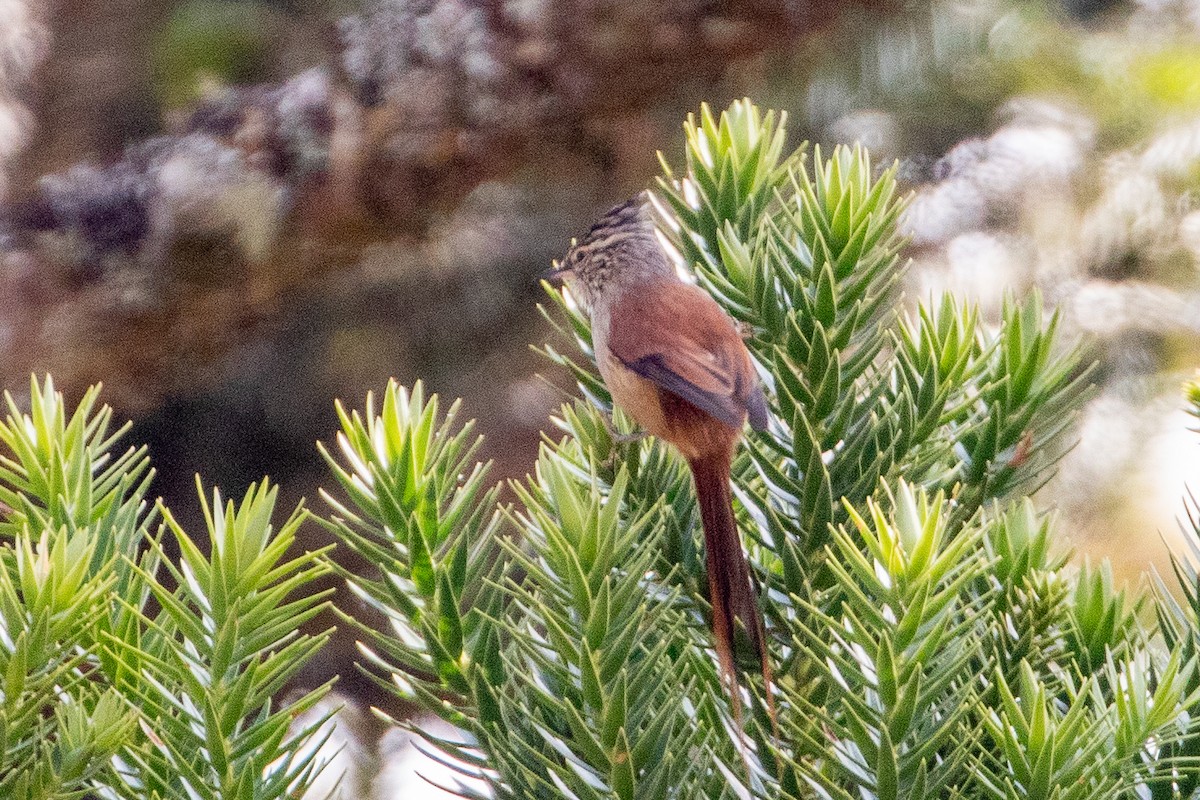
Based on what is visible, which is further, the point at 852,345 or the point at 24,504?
the point at 852,345

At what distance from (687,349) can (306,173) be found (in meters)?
0.97

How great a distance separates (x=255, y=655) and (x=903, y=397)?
48cm

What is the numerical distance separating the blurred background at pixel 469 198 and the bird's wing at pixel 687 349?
562 mm

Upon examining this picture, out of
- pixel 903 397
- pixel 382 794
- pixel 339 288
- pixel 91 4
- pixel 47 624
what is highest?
pixel 91 4

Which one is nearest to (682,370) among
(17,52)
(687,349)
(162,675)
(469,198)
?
(687,349)

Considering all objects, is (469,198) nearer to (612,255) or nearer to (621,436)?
(612,255)

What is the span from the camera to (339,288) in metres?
2.25

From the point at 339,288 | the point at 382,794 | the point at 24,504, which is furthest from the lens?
the point at 339,288

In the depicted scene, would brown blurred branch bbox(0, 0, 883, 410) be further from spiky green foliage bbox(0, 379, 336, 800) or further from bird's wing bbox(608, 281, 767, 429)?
spiky green foliage bbox(0, 379, 336, 800)

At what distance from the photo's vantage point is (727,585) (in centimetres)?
85

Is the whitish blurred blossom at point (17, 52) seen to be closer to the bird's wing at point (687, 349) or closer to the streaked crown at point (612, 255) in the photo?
the streaked crown at point (612, 255)

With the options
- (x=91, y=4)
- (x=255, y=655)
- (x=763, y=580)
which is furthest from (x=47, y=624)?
(x=91, y=4)

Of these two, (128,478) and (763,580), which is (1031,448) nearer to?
(763,580)

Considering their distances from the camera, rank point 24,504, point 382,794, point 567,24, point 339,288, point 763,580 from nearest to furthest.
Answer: point 24,504, point 763,580, point 382,794, point 567,24, point 339,288
